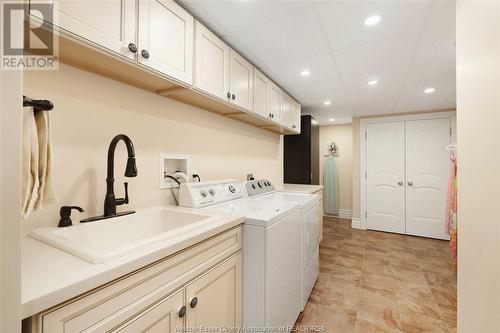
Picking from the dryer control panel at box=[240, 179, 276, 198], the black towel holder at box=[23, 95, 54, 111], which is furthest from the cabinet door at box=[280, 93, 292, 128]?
the black towel holder at box=[23, 95, 54, 111]

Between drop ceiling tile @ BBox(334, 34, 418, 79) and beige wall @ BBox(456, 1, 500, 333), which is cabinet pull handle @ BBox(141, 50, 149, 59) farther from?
drop ceiling tile @ BBox(334, 34, 418, 79)

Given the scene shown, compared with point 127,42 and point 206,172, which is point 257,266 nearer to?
point 206,172

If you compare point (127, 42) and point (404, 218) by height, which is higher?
point (127, 42)

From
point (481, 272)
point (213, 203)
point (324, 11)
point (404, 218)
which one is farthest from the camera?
point (404, 218)

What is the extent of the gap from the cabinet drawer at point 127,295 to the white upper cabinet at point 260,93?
142 centimetres

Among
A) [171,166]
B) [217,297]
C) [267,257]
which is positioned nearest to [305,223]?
[267,257]

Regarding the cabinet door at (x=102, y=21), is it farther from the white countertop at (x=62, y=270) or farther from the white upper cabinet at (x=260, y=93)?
the white upper cabinet at (x=260, y=93)

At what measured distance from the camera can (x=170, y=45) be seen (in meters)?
1.21

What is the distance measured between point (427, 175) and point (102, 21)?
15.4ft

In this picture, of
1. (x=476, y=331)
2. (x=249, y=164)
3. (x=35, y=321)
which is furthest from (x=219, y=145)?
(x=476, y=331)

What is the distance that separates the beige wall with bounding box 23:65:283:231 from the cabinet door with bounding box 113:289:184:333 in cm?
65

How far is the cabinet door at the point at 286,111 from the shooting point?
A: 8.79 feet

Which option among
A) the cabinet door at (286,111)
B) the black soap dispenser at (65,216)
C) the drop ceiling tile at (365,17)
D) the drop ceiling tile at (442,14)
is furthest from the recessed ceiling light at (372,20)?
the black soap dispenser at (65,216)

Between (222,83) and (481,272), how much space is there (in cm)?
168
